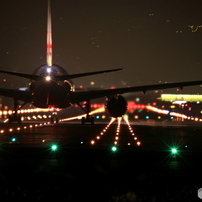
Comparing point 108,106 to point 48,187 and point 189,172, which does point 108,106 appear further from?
point 48,187

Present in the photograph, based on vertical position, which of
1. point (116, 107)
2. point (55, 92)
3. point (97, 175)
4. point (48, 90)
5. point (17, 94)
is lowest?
point (97, 175)

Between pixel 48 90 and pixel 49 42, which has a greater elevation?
pixel 49 42

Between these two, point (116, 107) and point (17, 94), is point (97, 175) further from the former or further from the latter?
point (17, 94)

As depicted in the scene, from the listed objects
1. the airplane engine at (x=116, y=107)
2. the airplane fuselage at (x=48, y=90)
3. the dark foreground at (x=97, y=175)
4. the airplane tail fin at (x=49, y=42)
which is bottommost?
the dark foreground at (x=97, y=175)

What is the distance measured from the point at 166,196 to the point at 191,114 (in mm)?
50951

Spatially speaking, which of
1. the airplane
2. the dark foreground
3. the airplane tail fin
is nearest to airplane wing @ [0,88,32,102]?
the airplane

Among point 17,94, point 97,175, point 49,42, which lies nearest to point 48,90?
point 17,94

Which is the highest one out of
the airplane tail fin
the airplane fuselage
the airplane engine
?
the airplane tail fin

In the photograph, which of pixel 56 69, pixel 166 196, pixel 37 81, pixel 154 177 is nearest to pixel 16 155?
pixel 154 177

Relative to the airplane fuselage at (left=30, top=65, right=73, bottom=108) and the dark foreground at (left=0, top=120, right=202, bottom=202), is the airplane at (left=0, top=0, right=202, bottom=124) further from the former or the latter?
the dark foreground at (left=0, top=120, right=202, bottom=202)

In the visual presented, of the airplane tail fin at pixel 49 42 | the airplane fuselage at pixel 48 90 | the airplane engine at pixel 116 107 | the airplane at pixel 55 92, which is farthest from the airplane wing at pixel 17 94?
the airplane engine at pixel 116 107

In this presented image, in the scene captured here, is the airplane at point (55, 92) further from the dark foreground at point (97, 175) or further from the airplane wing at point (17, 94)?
the dark foreground at point (97, 175)

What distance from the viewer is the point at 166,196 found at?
31.6ft

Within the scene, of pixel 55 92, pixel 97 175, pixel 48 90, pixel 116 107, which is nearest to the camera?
pixel 97 175
